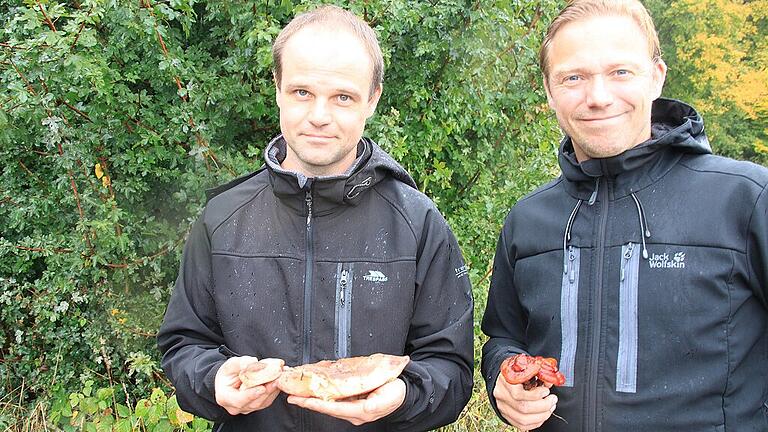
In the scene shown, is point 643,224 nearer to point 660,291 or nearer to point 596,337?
point 660,291

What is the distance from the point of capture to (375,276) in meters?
2.61

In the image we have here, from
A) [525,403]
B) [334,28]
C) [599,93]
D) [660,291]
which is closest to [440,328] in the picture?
[525,403]

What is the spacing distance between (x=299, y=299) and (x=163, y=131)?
233 centimetres

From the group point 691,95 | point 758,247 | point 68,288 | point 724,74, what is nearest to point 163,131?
point 68,288

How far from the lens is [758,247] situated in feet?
7.62

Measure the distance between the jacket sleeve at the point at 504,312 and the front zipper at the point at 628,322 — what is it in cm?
49

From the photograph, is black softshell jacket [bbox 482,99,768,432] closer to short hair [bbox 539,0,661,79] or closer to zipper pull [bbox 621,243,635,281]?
zipper pull [bbox 621,243,635,281]

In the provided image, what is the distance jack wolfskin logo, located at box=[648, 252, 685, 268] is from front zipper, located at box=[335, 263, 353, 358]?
109 centimetres

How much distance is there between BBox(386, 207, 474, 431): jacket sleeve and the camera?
8.49 feet

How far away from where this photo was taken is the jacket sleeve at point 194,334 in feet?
8.34

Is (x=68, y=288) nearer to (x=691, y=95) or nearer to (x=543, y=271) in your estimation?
(x=543, y=271)

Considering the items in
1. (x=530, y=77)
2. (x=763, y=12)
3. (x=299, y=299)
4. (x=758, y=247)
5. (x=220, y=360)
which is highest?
(x=763, y=12)

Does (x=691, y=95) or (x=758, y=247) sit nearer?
(x=758, y=247)

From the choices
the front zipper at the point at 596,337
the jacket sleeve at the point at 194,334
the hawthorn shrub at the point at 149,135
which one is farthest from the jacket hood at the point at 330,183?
the hawthorn shrub at the point at 149,135
